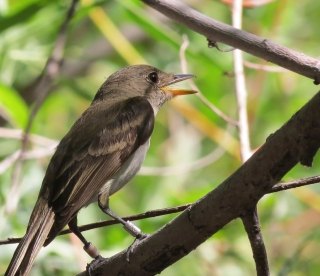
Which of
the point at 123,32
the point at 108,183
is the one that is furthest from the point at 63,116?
the point at 108,183

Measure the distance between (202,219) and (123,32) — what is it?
221 inches

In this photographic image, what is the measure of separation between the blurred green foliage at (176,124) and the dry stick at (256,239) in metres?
1.64

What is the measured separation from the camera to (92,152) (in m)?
5.14

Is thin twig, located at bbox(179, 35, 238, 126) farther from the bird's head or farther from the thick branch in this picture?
the thick branch

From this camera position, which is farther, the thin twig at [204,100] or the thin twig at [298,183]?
the thin twig at [204,100]

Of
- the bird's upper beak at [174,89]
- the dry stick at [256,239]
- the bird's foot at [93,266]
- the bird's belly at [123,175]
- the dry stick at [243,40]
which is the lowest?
the bird's foot at [93,266]

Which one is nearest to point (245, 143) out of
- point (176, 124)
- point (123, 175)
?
point (123, 175)

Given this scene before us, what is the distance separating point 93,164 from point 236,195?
201cm

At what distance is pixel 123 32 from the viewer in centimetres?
871

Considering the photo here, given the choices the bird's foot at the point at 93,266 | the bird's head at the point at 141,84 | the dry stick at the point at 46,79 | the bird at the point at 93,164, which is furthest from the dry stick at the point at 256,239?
the bird's head at the point at 141,84

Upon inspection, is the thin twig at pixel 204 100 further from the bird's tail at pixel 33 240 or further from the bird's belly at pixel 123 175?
the bird's tail at pixel 33 240

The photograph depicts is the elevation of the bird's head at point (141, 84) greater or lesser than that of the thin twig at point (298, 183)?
lesser

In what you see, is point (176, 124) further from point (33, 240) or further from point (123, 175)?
point (33, 240)

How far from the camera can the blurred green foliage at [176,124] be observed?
612 cm
